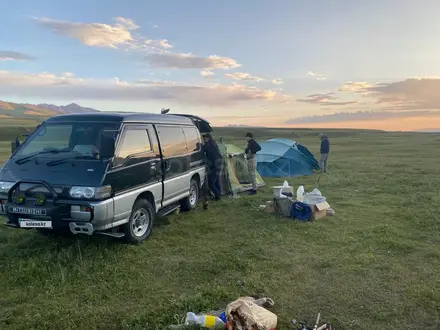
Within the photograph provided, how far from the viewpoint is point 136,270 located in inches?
237

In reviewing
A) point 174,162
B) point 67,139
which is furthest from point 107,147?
point 174,162

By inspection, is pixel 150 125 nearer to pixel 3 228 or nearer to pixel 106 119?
pixel 106 119

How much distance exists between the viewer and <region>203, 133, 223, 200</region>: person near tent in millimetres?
11312

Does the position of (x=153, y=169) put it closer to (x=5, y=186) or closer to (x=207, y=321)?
(x=5, y=186)

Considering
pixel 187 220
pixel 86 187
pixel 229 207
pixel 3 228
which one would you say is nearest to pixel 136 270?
pixel 86 187

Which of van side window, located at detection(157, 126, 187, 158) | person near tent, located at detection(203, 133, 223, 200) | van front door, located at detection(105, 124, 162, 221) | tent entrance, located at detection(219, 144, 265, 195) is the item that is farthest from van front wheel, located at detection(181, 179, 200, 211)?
van front door, located at detection(105, 124, 162, 221)

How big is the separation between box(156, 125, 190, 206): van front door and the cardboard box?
310 cm

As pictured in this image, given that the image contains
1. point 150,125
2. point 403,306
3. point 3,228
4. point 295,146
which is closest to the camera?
point 403,306

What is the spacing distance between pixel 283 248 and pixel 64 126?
471 centimetres

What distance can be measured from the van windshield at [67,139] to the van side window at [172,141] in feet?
4.93

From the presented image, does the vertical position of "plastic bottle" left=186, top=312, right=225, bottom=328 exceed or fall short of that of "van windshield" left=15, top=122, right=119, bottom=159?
it falls short

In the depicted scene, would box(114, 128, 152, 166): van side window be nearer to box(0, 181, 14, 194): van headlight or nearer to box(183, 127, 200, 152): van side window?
box(0, 181, 14, 194): van headlight

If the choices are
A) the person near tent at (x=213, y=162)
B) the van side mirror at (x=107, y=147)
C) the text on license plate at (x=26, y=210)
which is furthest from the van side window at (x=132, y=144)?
the person near tent at (x=213, y=162)

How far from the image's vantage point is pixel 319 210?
9242 millimetres
